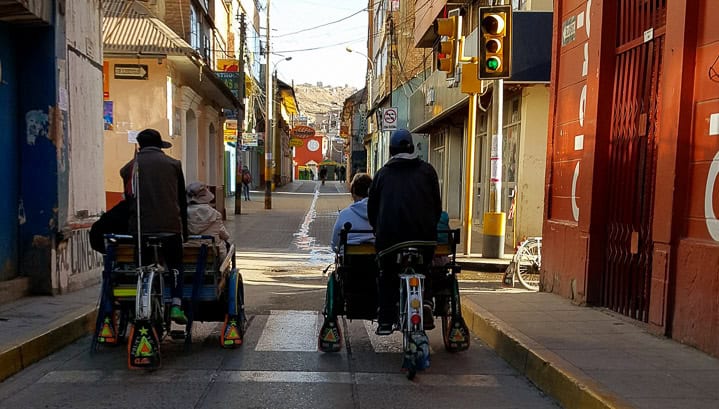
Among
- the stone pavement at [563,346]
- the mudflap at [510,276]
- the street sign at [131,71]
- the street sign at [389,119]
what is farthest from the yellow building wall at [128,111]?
the mudflap at [510,276]

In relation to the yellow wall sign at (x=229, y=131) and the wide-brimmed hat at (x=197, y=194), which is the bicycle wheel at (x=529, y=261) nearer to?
the wide-brimmed hat at (x=197, y=194)

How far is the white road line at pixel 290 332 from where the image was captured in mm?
6027

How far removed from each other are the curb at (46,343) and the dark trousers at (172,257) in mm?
1203

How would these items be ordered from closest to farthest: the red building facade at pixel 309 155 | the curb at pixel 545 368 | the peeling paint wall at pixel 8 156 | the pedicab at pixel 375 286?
1. the curb at pixel 545 368
2. the pedicab at pixel 375 286
3. the peeling paint wall at pixel 8 156
4. the red building facade at pixel 309 155

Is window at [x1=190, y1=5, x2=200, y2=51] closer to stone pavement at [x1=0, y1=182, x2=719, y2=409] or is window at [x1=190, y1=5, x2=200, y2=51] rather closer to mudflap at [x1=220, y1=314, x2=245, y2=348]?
stone pavement at [x1=0, y1=182, x2=719, y2=409]

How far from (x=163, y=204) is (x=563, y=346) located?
3623 mm

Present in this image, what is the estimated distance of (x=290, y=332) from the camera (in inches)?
262

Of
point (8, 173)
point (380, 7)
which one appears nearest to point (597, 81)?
point (8, 173)

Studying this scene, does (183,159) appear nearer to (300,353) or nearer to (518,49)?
(518,49)

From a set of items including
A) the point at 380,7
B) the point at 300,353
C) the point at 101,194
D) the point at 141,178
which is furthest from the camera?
the point at 380,7

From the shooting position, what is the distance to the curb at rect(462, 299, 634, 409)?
4141 millimetres

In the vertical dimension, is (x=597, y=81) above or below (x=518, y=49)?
below

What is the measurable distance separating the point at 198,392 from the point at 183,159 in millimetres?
14179

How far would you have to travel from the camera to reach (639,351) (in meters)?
5.29
